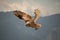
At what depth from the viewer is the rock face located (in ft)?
5.60

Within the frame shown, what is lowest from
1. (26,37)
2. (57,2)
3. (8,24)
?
(26,37)

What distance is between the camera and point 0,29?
1.70 m

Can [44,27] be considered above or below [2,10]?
below

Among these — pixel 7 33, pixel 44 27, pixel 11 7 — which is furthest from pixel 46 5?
pixel 7 33

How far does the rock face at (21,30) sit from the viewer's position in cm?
171

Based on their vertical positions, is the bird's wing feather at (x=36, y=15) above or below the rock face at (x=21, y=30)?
above

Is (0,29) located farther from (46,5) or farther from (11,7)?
(46,5)

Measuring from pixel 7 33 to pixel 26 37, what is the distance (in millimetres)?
209

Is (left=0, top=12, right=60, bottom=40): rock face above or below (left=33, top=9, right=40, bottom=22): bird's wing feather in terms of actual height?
below

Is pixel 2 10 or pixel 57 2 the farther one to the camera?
pixel 57 2

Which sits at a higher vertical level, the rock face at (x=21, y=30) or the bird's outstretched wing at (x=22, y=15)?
the bird's outstretched wing at (x=22, y=15)

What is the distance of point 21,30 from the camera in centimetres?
173

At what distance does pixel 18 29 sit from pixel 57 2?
0.54 meters

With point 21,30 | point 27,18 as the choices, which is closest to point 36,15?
point 27,18
